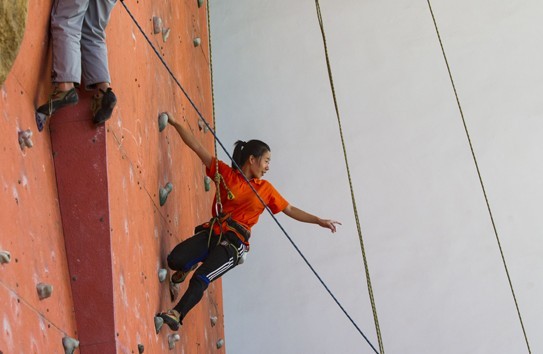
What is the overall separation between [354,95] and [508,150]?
2.95 ft

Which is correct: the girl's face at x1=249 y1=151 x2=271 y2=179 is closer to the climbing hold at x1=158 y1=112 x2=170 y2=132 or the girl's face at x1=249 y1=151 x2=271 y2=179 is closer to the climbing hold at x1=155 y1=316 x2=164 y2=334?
the climbing hold at x1=158 y1=112 x2=170 y2=132

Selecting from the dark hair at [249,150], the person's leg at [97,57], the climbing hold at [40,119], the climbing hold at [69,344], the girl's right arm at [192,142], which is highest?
the person's leg at [97,57]

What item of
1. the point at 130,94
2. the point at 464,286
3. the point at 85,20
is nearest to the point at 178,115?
the point at 130,94

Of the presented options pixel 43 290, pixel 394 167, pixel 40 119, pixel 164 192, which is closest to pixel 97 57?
pixel 40 119

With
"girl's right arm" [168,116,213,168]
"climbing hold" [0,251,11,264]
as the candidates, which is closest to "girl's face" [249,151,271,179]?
"girl's right arm" [168,116,213,168]

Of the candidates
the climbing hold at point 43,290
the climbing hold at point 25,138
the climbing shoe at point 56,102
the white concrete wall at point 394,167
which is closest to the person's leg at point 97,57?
the climbing shoe at point 56,102

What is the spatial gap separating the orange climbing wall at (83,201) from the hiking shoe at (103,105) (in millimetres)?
44

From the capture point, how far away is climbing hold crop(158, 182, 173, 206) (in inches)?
137

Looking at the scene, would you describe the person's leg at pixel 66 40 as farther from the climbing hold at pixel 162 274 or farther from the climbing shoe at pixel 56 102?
the climbing hold at pixel 162 274

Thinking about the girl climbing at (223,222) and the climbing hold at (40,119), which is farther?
the girl climbing at (223,222)

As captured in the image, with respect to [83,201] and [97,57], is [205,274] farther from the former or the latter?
[97,57]

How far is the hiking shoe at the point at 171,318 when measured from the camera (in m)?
3.23

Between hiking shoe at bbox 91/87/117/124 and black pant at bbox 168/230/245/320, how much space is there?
87 cm

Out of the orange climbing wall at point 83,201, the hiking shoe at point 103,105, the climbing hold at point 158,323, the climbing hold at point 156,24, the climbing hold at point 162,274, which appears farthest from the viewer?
the climbing hold at point 156,24
